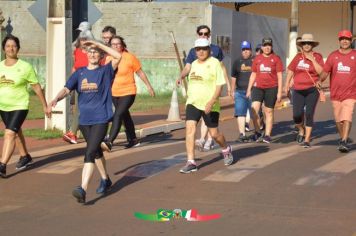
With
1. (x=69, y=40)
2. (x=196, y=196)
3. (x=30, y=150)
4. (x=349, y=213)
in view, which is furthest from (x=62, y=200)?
(x=69, y=40)

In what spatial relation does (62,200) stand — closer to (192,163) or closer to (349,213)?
(192,163)

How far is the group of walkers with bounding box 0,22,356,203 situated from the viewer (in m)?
8.22

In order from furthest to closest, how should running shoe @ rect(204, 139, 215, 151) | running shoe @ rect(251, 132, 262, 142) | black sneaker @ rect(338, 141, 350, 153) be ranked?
1. running shoe @ rect(251, 132, 262, 142)
2. running shoe @ rect(204, 139, 215, 151)
3. black sneaker @ rect(338, 141, 350, 153)

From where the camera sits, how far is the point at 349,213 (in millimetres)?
7355

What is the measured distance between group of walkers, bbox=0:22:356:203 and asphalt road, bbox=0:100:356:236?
1.07ft

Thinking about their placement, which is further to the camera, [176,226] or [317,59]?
[317,59]

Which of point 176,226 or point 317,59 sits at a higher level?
point 317,59

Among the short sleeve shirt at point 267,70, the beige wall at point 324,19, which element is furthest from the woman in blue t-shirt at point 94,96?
the beige wall at point 324,19

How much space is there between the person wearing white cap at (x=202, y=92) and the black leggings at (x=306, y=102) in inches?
115

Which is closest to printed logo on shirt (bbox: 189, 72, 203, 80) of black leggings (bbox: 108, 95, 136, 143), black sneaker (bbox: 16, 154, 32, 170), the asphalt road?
the asphalt road

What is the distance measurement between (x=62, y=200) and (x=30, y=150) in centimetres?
409

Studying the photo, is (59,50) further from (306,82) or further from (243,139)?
(306,82)

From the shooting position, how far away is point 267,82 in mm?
12930

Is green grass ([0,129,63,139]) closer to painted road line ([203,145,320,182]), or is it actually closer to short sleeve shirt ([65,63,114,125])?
painted road line ([203,145,320,182])
